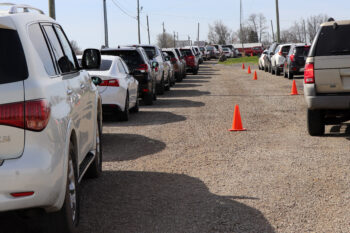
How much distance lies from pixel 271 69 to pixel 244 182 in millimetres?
30738

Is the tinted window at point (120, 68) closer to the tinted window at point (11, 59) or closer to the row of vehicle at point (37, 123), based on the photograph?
the row of vehicle at point (37, 123)

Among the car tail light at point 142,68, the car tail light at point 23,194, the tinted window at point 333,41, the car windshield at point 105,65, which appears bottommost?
the car tail light at point 23,194

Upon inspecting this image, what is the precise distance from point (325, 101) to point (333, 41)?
100 centimetres

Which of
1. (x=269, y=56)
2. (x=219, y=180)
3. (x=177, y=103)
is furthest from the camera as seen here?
(x=269, y=56)

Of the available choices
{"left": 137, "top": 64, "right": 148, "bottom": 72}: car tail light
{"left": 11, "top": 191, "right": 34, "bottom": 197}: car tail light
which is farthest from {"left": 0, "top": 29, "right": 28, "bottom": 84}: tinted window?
{"left": 137, "top": 64, "right": 148, "bottom": 72}: car tail light

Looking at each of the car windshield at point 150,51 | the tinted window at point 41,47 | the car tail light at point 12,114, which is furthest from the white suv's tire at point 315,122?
the car windshield at point 150,51

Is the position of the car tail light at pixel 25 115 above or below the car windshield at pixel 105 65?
below

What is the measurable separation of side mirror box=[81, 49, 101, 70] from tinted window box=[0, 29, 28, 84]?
7.93 feet

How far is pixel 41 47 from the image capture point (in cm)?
530

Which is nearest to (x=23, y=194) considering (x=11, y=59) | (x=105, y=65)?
(x=11, y=59)

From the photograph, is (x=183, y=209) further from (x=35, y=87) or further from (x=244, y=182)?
(x=35, y=87)

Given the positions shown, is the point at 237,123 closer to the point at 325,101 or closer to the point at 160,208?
the point at 325,101

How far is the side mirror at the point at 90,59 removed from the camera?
7.24 meters

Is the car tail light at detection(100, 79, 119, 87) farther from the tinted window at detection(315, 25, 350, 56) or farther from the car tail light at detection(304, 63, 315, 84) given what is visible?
the tinted window at detection(315, 25, 350, 56)
